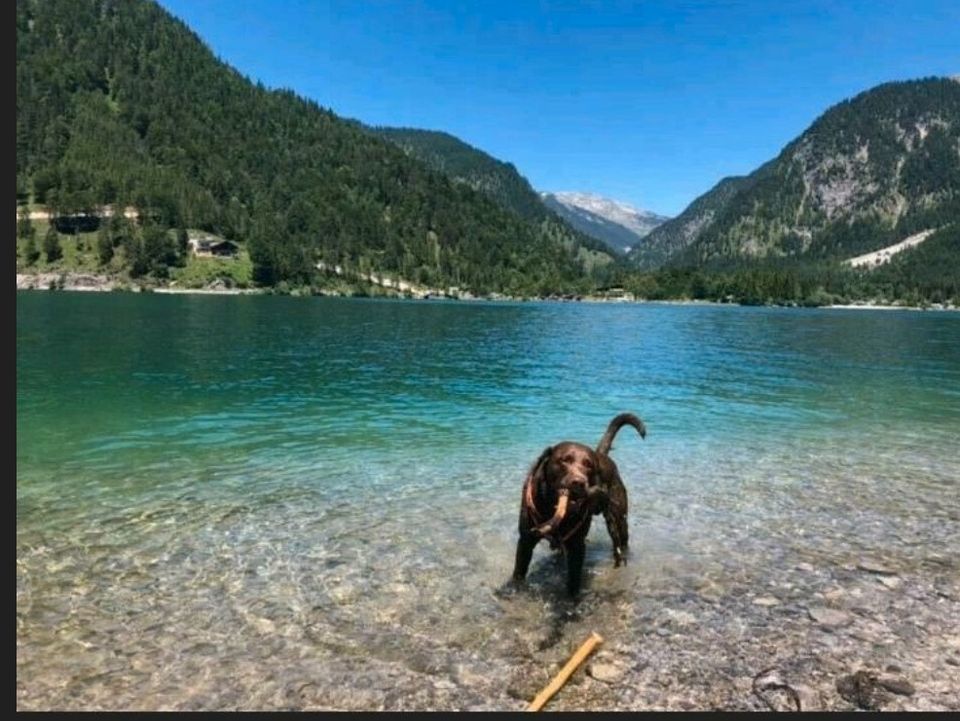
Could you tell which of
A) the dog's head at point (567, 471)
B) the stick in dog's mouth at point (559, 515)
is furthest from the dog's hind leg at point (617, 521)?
the stick in dog's mouth at point (559, 515)

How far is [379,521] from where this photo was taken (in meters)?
14.4

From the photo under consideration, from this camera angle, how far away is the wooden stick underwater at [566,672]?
774cm

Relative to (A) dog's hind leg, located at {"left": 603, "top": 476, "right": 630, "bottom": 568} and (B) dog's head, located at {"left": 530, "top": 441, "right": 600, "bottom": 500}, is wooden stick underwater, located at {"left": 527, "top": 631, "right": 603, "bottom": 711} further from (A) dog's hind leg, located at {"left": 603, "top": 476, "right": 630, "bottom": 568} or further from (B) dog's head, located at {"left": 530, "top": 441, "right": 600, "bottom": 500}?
(A) dog's hind leg, located at {"left": 603, "top": 476, "right": 630, "bottom": 568}

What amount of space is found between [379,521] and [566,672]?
6.97 metres

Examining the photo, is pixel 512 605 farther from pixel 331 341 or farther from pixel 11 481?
pixel 331 341

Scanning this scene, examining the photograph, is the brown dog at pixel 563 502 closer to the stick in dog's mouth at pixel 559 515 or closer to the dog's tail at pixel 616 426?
the stick in dog's mouth at pixel 559 515

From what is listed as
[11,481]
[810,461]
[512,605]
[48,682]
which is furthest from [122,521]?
[810,461]

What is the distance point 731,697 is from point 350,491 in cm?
1053

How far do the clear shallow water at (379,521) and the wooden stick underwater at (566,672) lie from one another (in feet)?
1.49

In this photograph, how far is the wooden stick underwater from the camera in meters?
7.74

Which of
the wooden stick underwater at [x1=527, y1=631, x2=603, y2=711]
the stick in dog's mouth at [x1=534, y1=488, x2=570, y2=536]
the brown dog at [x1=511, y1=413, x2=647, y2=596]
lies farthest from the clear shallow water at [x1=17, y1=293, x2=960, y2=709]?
the stick in dog's mouth at [x1=534, y1=488, x2=570, y2=536]

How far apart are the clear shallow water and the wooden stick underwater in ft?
1.49

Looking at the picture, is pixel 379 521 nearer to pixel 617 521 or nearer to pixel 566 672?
pixel 617 521

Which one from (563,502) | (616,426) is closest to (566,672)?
(563,502)
